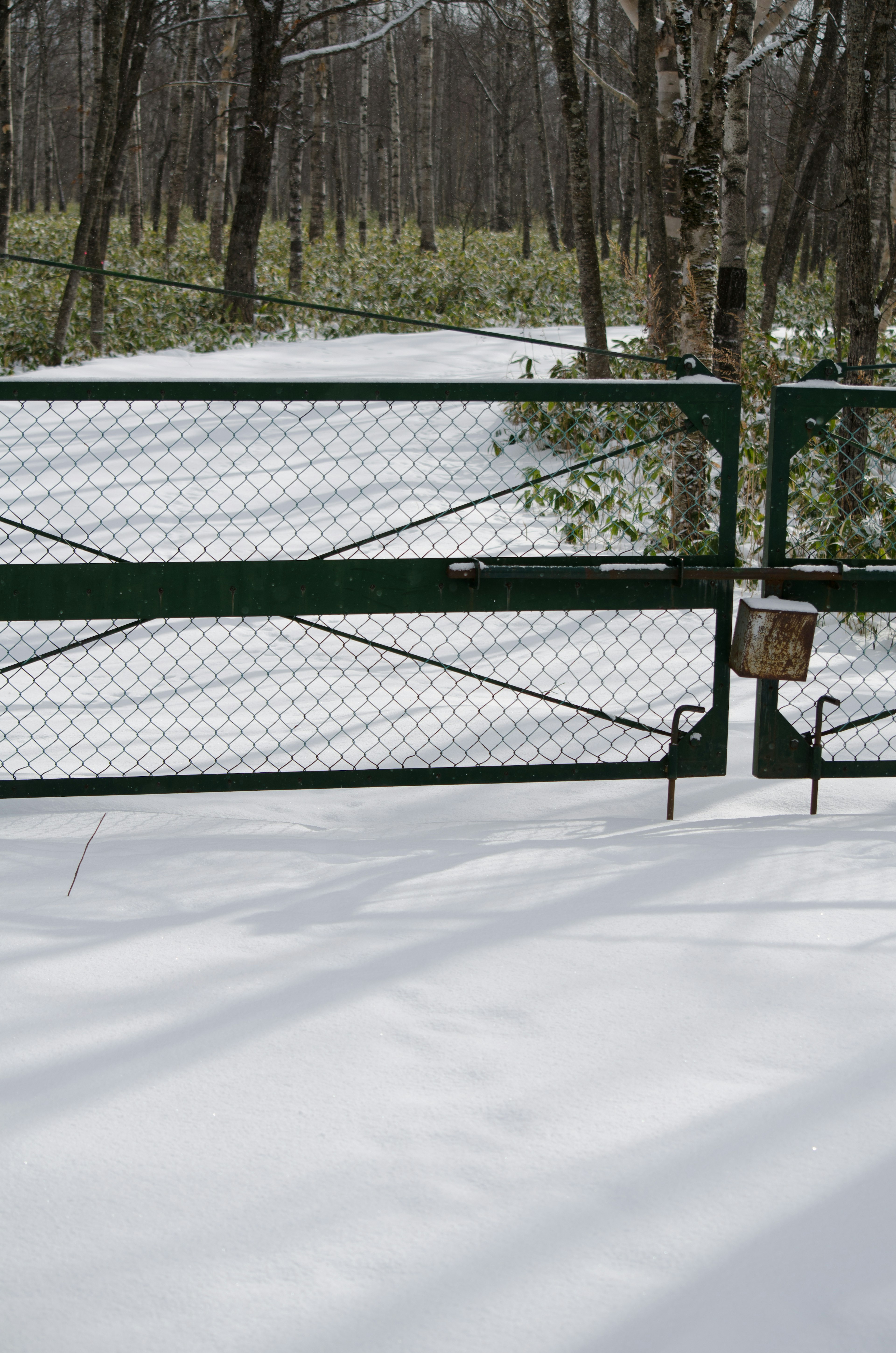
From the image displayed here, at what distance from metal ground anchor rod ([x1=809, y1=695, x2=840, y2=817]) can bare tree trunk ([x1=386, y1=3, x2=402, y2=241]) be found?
856 inches

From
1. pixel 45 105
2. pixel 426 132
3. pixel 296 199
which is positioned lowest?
pixel 296 199

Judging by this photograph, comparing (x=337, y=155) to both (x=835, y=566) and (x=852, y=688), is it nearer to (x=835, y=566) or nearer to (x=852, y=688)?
(x=852, y=688)

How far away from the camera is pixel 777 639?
362 cm

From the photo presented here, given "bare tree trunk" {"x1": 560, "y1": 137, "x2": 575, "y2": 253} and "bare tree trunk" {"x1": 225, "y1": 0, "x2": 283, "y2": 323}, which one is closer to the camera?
"bare tree trunk" {"x1": 225, "y1": 0, "x2": 283, "y2": 323}

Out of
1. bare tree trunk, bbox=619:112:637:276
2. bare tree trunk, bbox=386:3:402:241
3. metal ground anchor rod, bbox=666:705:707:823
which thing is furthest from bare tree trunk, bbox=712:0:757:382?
bare tree trunk, bbox=386:3:402:241

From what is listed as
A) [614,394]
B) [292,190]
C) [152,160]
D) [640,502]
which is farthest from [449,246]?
[152,160]

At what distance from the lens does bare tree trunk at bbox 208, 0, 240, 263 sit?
59.7ft

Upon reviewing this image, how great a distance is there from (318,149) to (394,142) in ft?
11.3

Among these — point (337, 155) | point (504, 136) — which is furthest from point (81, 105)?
point (504, 136)

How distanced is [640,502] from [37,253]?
14902mm

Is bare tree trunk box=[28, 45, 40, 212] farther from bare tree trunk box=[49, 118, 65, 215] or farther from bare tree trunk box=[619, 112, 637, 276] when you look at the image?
bare tree trunk box=[619, 112, 637, 276]

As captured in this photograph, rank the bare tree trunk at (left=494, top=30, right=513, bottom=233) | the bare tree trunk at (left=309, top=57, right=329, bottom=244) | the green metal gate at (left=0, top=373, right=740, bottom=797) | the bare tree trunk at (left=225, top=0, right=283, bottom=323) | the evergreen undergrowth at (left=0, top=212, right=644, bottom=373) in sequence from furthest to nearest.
→ the bare tree trunk at (left=494, top=30, right=513, bottom=233)
the bare tree trunk at (left=309, top=57, right=329, bottom=244)
the bare tree trunk at (left=225, top=0, right=283, bottom=323)
the evergreen undergrowth at (left=0, top=212, right=644, bottom=373)
the green metal gate at (left=0, top=373, right=740, bottom=797)

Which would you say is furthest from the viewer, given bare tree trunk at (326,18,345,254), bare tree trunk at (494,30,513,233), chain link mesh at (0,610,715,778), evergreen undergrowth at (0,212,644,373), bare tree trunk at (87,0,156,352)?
bare tree trunk at (494,30,513,233)

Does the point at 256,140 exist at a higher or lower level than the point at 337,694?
higher
